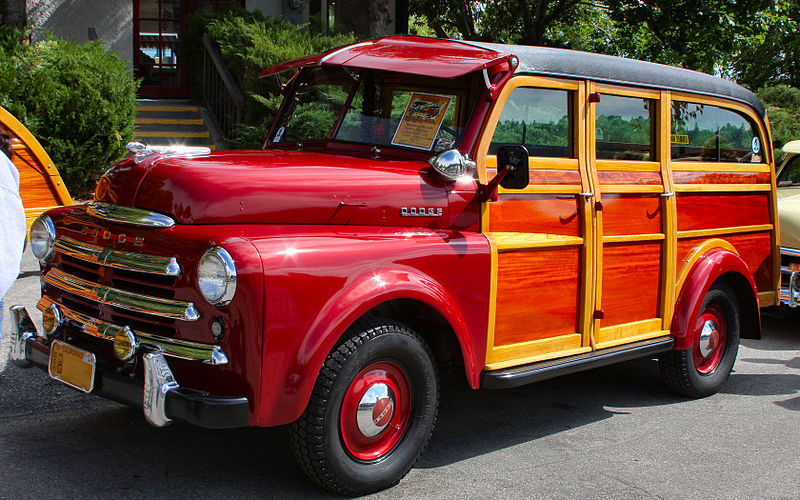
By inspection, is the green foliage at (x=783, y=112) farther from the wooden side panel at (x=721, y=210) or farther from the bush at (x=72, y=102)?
the bush at (x=72, y=102)

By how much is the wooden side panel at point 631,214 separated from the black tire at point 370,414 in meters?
1.53

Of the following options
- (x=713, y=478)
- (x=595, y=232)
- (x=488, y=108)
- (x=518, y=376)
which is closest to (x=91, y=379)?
(x=518, y=376)

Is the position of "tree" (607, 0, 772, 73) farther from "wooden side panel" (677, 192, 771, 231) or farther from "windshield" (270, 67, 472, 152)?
"windshield" (270, 67, 472, 152)

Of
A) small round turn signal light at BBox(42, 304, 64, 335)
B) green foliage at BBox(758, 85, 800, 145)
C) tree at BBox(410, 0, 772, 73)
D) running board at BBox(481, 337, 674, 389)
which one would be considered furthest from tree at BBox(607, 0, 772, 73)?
small round turn signal light at BBox(42, 304, 64, 335)

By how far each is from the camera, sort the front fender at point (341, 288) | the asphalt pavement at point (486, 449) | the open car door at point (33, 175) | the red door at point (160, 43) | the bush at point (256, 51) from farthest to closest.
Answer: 1. the red door at point (160, 43)
2. the bush at point (256, 51)
3. the open car door at point (33, 175)
4. the asphalt pavement at point (486, 449)
5. the front fender at point (341, 288)

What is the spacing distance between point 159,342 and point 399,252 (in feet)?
3.63

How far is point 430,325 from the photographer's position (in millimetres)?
4020

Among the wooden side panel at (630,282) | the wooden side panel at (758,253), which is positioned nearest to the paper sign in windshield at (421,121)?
the wooden side panel at (630,282)

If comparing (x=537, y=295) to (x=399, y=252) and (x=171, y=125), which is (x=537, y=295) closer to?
(x=399, y=252)

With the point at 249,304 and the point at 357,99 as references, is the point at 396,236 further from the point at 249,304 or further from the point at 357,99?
the point at 357,99

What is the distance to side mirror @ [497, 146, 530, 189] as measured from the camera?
152 inches

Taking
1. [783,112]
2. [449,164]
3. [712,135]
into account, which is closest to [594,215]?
[449,164]

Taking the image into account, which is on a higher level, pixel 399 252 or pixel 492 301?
pixel 399 252

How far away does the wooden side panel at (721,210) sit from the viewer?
5129 mm
